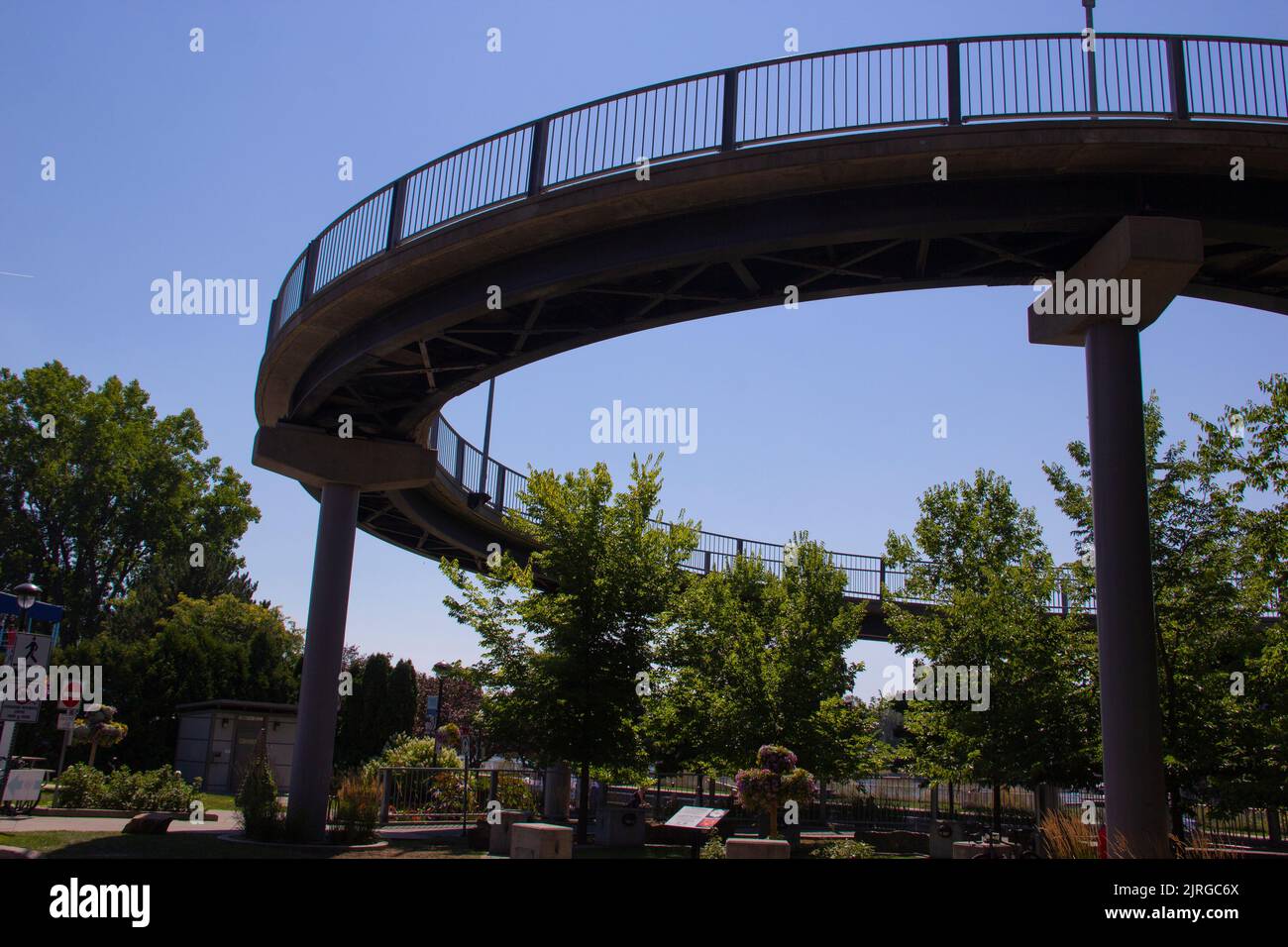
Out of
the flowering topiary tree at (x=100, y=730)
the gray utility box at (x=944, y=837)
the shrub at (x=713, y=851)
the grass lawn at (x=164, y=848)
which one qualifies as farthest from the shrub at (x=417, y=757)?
the shrub at (x=713, y=851)

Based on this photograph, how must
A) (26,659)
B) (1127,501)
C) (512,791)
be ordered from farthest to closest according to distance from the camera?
1. (512,791)
2. (26,659)
3. (1127,501)

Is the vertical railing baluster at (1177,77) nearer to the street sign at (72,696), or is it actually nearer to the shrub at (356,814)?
the shrub at (356,814)

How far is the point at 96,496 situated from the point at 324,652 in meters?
48.1

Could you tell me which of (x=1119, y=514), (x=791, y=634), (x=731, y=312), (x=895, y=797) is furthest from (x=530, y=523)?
(x=895, y=797)

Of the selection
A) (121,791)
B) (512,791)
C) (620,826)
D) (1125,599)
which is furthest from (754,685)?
(121,791)

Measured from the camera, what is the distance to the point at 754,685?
23.2 metres

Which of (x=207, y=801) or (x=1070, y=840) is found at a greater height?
(x=1070, y=840)

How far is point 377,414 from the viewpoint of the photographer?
2138cm

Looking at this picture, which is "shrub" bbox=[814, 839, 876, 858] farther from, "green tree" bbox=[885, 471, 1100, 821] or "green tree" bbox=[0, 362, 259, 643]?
"green tree" bbox=[0, 362, 259, 643]

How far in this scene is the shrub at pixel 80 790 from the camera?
2362 centimetres

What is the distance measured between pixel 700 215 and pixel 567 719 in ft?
36.1

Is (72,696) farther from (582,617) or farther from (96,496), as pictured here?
(96,496)

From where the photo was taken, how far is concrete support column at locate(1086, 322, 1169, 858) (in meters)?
12.2
